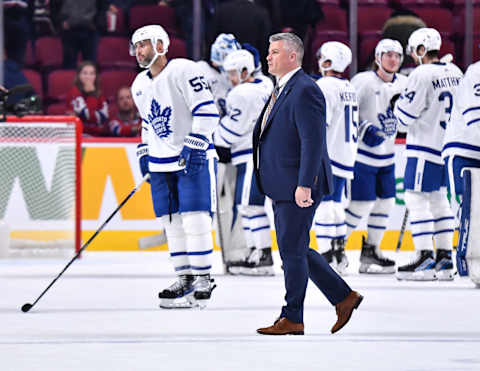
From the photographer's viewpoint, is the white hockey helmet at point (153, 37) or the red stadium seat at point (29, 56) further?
the red stadium seat at point (29, 56)

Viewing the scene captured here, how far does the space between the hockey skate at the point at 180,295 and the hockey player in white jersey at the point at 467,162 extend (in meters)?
1.52

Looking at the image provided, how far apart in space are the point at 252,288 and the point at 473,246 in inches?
46.9

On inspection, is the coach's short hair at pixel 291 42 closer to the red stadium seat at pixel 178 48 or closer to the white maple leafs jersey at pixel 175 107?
the white maple leafs jersey at pixel 175 107

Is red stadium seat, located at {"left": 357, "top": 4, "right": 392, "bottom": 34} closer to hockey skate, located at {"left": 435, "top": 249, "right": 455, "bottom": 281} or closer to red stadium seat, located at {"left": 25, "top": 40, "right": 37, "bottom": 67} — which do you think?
red stadium seat, located at {"left": 25, "top": 40, "right": 37, "bottom": 67}

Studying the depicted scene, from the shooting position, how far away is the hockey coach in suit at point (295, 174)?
13.9ft

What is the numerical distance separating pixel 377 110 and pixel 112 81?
3119mm

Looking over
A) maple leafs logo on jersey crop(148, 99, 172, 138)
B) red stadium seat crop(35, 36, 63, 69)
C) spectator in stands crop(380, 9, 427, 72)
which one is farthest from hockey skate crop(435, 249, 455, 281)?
red stadium seat crop(35, 36, 63, 69)

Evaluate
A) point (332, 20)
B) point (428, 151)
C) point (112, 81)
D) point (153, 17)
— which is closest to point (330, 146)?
point (428, 151)

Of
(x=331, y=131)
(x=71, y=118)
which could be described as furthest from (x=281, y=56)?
(x=71, y=118)

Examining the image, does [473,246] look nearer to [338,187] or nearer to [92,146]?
[338,187]

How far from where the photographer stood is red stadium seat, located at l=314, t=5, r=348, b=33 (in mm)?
9820

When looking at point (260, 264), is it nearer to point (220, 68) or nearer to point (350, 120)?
point (350, 120)

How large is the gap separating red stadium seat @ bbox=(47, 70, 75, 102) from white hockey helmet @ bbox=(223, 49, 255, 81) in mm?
2735

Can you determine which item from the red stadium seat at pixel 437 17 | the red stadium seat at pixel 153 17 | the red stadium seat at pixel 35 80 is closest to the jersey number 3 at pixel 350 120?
the red stadium seat at pixel 153 17
